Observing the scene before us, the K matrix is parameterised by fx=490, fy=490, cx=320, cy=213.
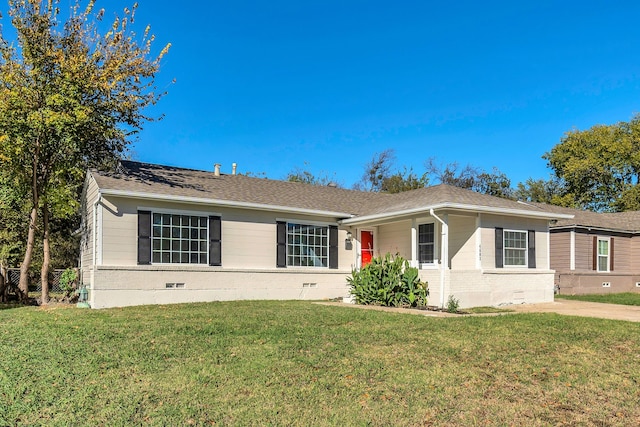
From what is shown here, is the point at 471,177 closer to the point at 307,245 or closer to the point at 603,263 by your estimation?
the point at 603,263

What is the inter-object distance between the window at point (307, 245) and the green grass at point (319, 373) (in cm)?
615

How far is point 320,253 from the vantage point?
14.9 meters

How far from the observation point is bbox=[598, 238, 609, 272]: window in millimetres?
19203

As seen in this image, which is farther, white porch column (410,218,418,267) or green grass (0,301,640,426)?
white porch column (410,218,418,267)

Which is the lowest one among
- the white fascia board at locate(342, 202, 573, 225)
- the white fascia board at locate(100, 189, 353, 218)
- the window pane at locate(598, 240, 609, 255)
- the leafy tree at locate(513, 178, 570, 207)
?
the window pane at locate(598, 240, 609, 255)

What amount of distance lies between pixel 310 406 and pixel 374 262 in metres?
8.25

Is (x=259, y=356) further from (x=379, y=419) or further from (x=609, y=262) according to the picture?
(x=609, y=262)

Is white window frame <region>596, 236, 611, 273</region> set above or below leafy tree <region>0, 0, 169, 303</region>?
below

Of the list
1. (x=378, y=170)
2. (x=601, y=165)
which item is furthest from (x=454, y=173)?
(x=601, y=165)

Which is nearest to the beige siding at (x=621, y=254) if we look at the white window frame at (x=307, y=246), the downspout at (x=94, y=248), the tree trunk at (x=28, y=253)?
the white window frame at (x=307, y=246)

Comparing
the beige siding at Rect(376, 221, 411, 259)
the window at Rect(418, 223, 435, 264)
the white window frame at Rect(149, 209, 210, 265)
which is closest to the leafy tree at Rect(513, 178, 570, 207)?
the beige siding at Rect(376, 221, 411, 259)

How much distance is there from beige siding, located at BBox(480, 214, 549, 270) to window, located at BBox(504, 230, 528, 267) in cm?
18

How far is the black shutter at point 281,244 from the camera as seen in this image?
45.9ft

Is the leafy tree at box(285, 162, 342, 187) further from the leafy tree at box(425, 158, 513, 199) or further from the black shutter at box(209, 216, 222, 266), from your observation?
the black shutter at box(209, 216, 222, 266)
